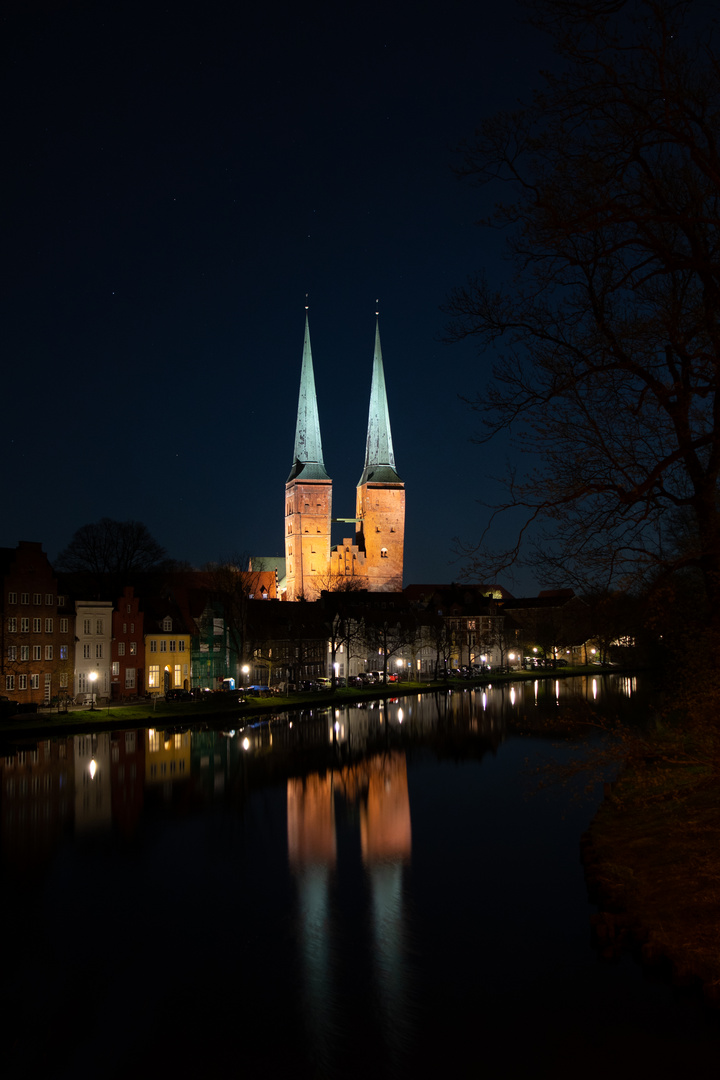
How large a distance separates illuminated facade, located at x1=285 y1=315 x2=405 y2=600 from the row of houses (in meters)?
34.1

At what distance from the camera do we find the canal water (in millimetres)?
12516

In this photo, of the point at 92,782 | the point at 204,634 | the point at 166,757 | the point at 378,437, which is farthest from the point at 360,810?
the point at 378,437

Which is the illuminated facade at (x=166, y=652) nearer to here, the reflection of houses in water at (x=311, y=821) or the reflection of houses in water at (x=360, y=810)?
the reflection of houses in water at (x=360, y=810)

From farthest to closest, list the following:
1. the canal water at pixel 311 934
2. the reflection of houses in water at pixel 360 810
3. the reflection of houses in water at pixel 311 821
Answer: the reflection of houses in water at pixel 360 810
the reflection of houses in water at pixel 311 821
the canal water at pixel 311 934

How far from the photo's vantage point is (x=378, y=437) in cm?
14225

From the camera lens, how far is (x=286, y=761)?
1479 inches

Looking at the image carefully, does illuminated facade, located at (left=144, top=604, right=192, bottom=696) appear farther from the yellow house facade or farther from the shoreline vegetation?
the shoreline vegetation

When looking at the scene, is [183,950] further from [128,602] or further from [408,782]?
[128,602]

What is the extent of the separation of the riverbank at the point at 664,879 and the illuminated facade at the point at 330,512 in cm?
11164

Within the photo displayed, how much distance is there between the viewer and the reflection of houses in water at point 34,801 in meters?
23.3

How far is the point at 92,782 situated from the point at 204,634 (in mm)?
33113

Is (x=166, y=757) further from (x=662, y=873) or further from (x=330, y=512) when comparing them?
(x=330, y=512)

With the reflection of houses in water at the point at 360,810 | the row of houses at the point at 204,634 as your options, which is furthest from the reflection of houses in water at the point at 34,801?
the row of houses at the point at 204,634

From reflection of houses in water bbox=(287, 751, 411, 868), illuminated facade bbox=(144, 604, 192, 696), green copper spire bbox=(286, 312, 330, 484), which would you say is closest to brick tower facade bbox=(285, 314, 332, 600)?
green copper spire bbox=(286, 312, 330, 484)
